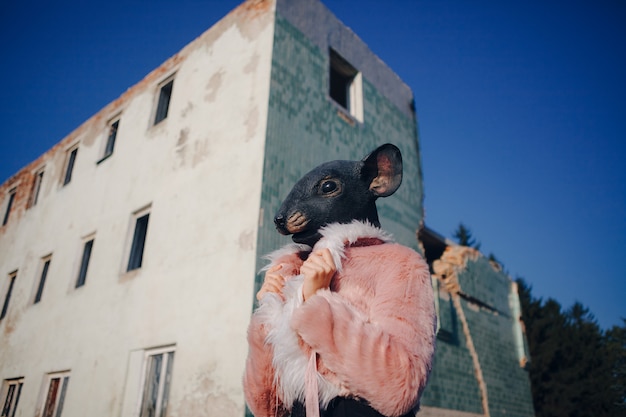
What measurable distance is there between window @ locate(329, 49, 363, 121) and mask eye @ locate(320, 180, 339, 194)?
22.5 feet

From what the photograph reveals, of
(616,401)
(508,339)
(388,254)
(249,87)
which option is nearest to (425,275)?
(388,254)

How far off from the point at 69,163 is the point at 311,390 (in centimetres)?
1279

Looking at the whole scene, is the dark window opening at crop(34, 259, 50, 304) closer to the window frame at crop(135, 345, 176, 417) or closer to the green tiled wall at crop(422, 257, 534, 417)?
the window frame at crop(135, 345, 176, 417)

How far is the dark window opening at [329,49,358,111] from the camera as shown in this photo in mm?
8898

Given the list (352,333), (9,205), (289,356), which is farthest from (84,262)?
(352,333)

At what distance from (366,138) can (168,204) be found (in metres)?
4.15

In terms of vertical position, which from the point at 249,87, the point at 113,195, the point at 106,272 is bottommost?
the point at 106,272

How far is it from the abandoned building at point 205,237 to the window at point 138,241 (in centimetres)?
3

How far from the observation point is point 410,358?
1318 mm

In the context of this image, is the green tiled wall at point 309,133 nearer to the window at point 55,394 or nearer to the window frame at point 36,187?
the window at point 55,394

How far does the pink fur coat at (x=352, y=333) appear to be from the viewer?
131 centimetres

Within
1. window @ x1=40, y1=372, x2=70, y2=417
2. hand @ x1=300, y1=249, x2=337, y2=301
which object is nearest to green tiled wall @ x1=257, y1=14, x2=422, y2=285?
hand @ x1=300, y1=249, x2=337, y2=301

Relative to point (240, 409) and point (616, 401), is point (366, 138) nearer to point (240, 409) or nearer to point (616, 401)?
point (240, 409)

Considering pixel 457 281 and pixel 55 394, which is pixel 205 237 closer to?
pixel 55 394
